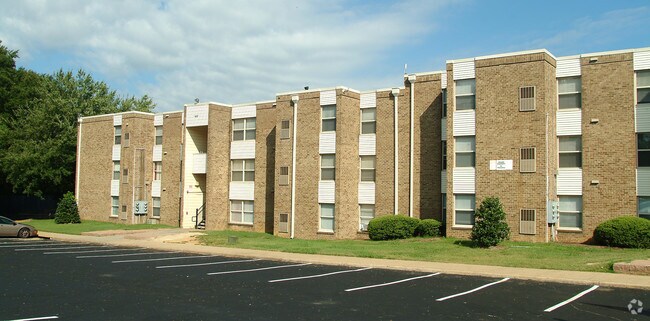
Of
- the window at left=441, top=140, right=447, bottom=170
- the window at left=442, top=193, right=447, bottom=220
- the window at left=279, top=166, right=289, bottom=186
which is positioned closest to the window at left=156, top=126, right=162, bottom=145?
the window at left=279, top=166, right=289, bottom=186

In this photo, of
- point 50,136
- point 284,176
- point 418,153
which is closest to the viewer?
point 418,153

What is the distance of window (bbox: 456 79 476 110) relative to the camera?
27.6 m

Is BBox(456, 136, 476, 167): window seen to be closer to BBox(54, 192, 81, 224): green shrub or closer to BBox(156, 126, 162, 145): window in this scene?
BBox(156, 126, 162, 145): window

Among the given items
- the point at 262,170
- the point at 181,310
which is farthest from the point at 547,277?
the point at 262,170

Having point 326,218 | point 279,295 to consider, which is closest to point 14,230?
point 326,218

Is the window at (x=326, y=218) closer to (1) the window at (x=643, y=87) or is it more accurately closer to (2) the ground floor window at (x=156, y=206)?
(2) the ground floor window at (x=156, y=206)

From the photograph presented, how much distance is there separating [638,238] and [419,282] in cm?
1182

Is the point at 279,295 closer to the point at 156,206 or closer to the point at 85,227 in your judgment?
the point at 85,227

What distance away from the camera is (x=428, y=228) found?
28.1 m

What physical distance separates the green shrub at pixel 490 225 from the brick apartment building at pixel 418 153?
2.17 m

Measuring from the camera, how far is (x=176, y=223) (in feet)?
131

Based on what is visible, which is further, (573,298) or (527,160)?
(527,160)

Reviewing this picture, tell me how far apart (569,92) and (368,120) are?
1020cm

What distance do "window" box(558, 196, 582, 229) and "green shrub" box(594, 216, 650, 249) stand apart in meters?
1.68
